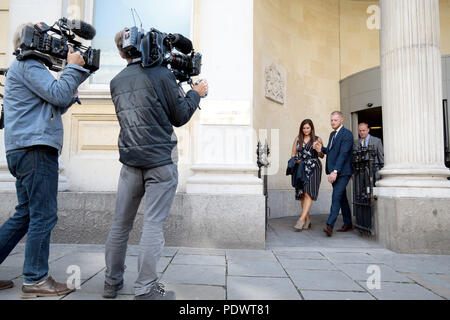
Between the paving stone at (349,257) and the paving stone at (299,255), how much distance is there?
4.3 inches

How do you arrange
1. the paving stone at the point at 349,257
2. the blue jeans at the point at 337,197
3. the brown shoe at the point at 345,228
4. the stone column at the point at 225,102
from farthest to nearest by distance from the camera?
the brown shoe at the point at 345,228
the blue jeans at the point at 337,197
the stone column at the point at 225,102
the paving stone at the point at 349,257

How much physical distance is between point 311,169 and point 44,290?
414 centimetres

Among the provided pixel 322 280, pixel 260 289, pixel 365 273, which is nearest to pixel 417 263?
pixel 365 273

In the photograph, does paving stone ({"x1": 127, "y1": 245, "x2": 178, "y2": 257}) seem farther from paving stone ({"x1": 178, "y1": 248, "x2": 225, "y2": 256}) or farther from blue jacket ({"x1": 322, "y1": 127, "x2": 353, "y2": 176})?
blue jacket ({"x1": 322, "y1": 127, "x2": 353, "y2": 176})

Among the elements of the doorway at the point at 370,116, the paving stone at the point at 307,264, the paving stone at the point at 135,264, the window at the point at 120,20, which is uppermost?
the window at the point at 120,20

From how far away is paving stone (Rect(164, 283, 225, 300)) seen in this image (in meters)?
2.46

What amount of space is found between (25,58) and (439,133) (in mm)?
4767

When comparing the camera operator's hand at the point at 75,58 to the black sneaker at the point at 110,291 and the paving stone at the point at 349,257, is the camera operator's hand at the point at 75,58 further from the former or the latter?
the paving stone at the point at 349,257

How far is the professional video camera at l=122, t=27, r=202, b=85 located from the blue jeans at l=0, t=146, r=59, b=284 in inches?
40.9

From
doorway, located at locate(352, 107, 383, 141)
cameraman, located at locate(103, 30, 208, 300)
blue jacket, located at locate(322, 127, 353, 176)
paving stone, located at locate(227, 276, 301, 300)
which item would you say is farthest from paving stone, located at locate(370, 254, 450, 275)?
doorway, located at locate(352, 107, 383, 141)

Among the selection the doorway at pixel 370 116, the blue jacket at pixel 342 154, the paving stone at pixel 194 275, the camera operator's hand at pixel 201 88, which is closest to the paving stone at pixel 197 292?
the paving stone at pixel 194 275

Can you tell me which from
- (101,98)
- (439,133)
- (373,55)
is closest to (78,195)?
(101,98)

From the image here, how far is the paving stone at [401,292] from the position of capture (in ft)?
8.41

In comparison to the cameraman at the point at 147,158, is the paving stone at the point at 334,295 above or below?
below
